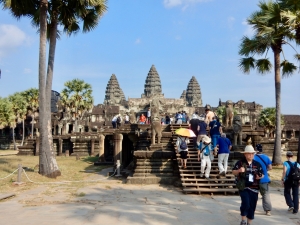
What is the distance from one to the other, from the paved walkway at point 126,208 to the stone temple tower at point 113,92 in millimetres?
86588

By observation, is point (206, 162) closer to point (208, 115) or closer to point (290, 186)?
point (208, 115)

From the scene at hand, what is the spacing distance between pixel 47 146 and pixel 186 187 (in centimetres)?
592

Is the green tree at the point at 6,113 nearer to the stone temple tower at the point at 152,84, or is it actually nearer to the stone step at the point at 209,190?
the stone step at the point at 209,190

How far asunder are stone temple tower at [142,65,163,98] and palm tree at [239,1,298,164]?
7712 cm

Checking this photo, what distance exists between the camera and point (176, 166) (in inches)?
444

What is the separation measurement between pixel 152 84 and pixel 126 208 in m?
89.4

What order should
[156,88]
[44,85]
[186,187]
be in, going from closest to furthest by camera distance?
[186,187] → [44,85] → [156,88]

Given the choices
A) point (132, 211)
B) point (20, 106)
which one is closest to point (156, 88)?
point (20, 106)

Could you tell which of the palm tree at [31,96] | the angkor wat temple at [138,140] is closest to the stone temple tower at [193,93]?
the angkor wat temple at [138,140]

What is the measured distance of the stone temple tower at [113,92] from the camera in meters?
95.6

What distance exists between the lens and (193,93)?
102 meters

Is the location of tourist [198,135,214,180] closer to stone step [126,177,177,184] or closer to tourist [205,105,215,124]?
tourist [205,105,215,124]

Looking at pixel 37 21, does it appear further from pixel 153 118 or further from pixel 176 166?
pixel 176 166

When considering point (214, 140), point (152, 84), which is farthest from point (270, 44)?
point (152, 84)
